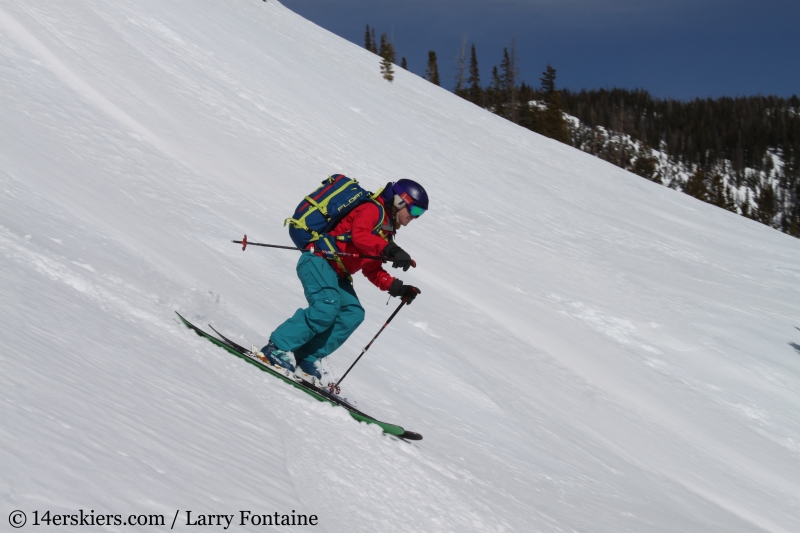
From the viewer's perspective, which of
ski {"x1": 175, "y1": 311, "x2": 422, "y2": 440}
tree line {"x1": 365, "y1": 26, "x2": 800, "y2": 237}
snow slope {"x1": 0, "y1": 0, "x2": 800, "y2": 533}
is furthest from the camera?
tree line {"x1": 365, "y1": 26, "x2": 800, "y2": 237}

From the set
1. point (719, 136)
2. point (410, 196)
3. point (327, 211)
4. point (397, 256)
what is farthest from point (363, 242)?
point (719, 136)

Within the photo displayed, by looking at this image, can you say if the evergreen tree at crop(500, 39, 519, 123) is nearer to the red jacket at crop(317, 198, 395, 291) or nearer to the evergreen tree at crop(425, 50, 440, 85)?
the evergreen tree at crop(425, 50, 440, 85)

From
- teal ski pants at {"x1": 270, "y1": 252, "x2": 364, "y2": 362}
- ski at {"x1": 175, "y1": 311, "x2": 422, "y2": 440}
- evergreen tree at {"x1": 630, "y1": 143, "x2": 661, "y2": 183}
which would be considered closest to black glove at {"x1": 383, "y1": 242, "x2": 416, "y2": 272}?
teal ski pants at {"x1": 270, "y1": 252, "x2": 364, "y2": 362}

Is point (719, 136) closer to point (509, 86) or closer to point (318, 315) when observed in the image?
point (509, 86)

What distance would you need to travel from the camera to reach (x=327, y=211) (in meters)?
5.02

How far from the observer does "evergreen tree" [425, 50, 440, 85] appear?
258 feet

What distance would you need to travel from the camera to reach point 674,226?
24.3 metres

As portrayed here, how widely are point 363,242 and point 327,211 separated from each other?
394mm

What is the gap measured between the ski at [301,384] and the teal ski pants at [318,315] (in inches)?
9.7

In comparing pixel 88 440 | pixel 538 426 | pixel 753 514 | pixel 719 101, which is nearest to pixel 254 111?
pixel 538 426

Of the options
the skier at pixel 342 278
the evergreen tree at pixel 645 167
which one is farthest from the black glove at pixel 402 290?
the evergreen tree at pixel 645 167

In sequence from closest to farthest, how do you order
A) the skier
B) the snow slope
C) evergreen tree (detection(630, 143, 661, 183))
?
1. the snow slope
2. the skier
3. evergreen tree (detection(630, 143, 661, 183))

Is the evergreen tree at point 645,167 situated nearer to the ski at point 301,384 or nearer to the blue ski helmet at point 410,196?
the blue ski helmet at point 410,196

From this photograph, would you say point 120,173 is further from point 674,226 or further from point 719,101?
point 719,101
